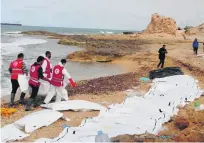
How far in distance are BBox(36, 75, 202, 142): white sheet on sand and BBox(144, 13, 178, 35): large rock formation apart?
58.4 m

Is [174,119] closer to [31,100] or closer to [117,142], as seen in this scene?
[117,142]

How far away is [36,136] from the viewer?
6508 mm

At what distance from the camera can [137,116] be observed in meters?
7.33

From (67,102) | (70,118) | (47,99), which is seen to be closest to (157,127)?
(70,118)

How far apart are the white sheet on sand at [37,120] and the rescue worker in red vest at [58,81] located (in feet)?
3.59

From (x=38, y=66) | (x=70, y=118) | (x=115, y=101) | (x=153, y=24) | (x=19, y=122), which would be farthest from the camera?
(x=153, y=24)

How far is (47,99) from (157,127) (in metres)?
3.35

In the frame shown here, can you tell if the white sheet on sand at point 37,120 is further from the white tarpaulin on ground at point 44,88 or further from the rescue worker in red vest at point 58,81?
the white tarpaulin on ground at point 44,88

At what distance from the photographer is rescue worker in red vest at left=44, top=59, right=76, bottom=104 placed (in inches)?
339

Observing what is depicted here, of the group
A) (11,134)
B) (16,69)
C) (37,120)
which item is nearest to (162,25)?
(16,69)

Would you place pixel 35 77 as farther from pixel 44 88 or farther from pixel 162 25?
pixel 162 25

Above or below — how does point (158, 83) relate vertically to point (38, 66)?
below

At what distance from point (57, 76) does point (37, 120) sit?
180cm

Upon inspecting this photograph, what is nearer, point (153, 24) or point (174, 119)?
point (174, 119)
